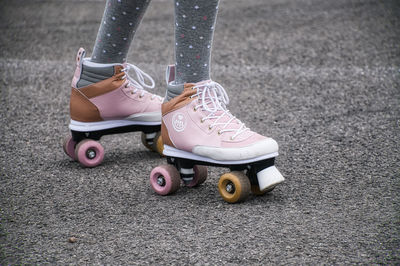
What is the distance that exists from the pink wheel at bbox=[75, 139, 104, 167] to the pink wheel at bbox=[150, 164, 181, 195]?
388mm

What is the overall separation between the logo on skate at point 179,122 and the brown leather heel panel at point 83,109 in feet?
1.46

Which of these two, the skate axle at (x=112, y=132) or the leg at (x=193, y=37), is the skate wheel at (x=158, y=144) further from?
the leg at (x=193, y=37)

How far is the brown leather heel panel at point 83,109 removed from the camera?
197 centimetres

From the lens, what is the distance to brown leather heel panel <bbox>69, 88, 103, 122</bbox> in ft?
6.46

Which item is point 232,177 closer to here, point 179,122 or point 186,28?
point 179,122

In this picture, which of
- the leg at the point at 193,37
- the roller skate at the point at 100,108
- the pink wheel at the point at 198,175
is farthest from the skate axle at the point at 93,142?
the leg at the point at 193,37

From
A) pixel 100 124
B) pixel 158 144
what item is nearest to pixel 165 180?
pixel 158 144

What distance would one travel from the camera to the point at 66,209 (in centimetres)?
158

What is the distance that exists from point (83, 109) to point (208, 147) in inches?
25.1

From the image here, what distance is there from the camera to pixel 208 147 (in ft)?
5.28

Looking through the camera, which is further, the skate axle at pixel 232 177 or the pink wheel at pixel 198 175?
the pink wheel at pixel 198 175

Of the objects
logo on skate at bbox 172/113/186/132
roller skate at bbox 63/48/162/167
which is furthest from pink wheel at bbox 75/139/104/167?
logo on skate at bbox 172/113/186/132

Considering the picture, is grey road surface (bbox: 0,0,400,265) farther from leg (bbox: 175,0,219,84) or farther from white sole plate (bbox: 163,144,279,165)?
leg (bbox: 175,0,219,84)

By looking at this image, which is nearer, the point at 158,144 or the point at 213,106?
the point at 213,106
